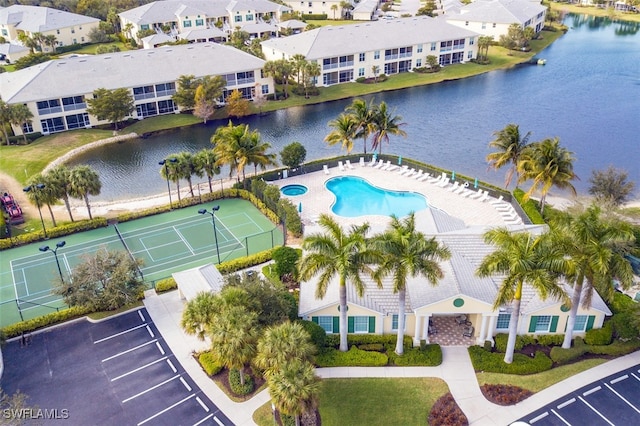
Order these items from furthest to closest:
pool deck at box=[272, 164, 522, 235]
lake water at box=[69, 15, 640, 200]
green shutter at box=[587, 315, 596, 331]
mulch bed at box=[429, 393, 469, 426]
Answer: lake water at box=[69, 15, 640, 200] < pool deck at box=[272, 164, 522, 235] < green shutter at box=[587, 315, 596, 331] < mulch bed at box=[429, 393, 469, 426]

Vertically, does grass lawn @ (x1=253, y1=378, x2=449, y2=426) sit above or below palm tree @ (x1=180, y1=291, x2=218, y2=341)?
below

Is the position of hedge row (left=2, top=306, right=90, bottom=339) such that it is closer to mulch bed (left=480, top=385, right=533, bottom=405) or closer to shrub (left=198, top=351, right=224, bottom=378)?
shrub (left=198, top=351, right=224, bottom=378)

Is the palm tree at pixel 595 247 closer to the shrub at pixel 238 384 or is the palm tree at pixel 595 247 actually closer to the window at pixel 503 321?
the window at pixel 503 321

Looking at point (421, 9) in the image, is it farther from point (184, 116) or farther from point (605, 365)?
point (605, 365)

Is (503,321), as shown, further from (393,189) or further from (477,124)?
(477,124)

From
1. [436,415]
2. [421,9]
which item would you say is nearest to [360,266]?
[436,415]

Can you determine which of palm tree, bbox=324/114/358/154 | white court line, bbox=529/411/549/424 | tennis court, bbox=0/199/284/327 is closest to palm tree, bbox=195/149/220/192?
tennis court, bbox=0/199/284/327

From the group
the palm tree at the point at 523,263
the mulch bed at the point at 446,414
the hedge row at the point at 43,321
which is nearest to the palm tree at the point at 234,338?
the mulch bed at the point at 446,414
